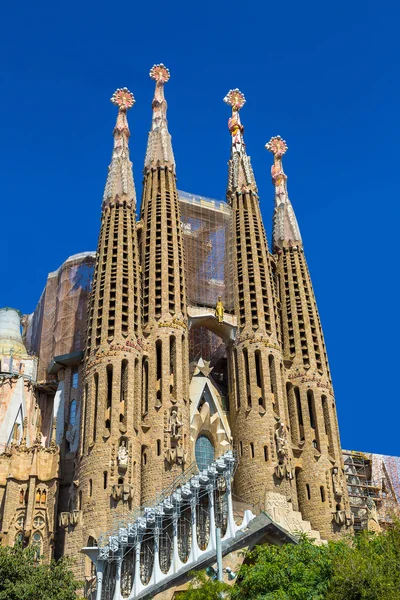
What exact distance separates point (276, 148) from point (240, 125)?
2.97 m

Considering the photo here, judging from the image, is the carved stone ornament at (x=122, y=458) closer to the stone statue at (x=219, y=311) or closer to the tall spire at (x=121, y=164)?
the stone statue at (x=219, y=311)

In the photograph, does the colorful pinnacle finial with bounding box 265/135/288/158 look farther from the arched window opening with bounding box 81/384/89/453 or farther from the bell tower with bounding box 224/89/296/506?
the arched window opening with bounding box 81/384/89/453

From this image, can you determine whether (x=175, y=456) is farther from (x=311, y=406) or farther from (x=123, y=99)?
(x=123, y=99)

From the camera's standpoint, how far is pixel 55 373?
4959 cm

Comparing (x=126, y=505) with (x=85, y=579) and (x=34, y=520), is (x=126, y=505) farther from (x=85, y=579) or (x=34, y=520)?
(x=34, y=520)

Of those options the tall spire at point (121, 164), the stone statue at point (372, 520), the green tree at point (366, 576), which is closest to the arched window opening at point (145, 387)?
the tall spire at point (121, 164)

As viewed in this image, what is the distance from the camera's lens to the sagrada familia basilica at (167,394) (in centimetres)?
3538

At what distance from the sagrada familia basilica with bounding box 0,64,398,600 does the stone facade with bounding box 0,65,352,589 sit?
87 millimetres

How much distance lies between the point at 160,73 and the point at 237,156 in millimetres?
7410

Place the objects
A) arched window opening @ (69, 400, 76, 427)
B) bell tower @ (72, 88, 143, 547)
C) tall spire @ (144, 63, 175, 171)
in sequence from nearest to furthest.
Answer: bell tower @ (72, 88, 143, 547), arched window opening @ (69, 400, 76, 427), tall spire @ (144, 63, 175, 171)

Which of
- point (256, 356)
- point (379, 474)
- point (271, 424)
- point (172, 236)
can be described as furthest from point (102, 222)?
point (379, 474)

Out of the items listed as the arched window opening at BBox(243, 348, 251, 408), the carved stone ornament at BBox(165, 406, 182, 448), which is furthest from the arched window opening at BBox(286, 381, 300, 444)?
the carved stone ornament at BBox(165, 406, 182, 448)

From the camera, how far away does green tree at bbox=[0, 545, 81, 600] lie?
27.0m

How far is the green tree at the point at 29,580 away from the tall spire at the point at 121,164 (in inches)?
944
